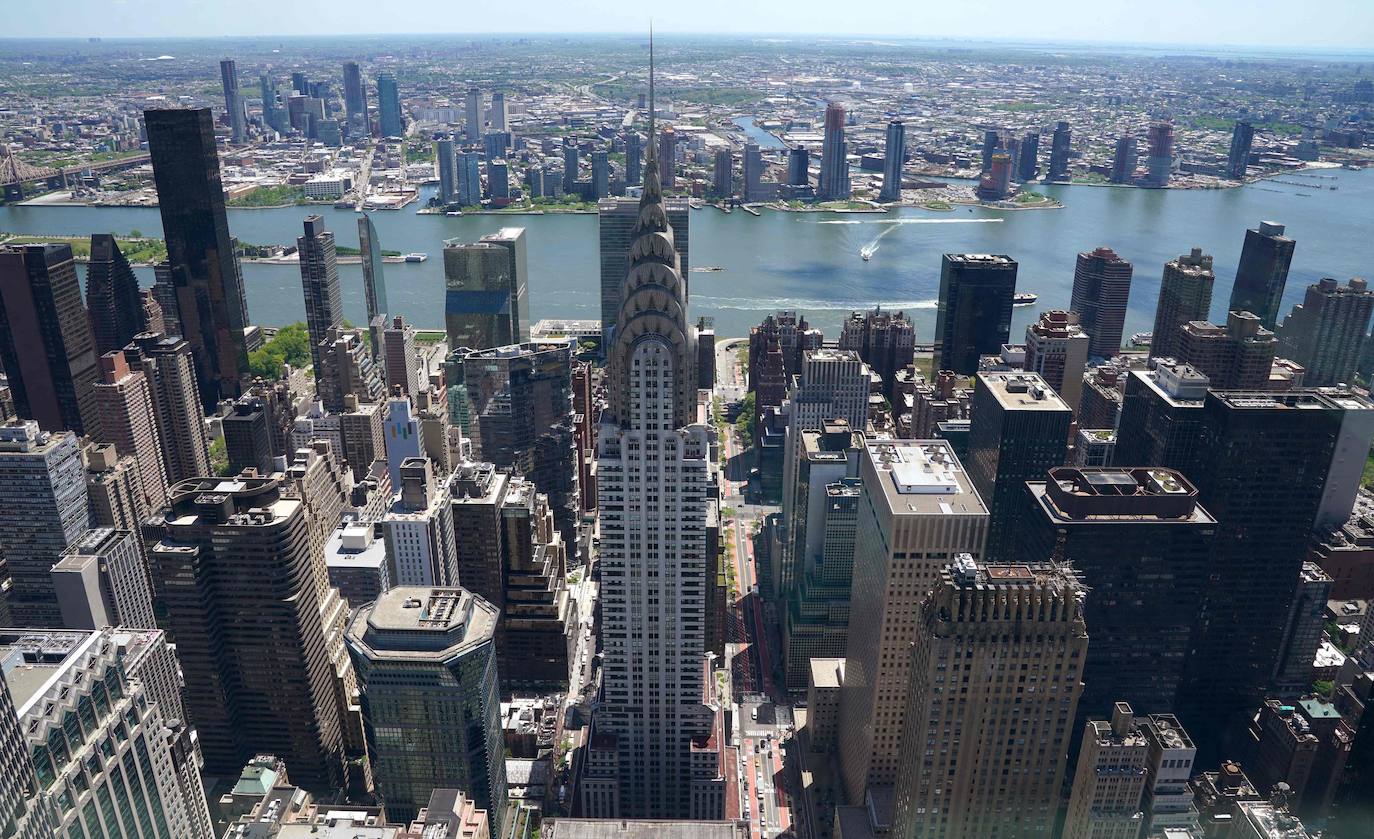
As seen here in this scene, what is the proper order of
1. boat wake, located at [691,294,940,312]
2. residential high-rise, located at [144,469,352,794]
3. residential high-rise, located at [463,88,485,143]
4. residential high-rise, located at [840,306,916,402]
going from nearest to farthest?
residential high-rise, located at [144,469,352,794]
residential high-rise, located at [840,306,916,402]
boat wake, located at [691,294,940,312]
residential high-rise, located at [463,88,485,143]

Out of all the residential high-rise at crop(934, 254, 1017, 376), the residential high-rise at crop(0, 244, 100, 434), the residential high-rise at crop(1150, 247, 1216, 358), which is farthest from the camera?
the residential high-rise at crop(934, 254, 1017, 376)

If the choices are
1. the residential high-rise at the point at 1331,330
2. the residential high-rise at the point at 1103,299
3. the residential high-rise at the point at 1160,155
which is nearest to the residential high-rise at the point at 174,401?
the residential high-rise at the point at 1103,299

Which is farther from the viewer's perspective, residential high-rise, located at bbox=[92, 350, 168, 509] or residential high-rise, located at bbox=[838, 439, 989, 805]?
residential high-rise, located at bbox=[92, 350, 168, 509]

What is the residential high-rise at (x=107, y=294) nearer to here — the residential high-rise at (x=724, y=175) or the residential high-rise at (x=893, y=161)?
the residential high-rise at (x=724, y=175)

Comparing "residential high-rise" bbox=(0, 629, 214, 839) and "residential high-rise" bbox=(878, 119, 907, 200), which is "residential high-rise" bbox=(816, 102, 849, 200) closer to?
"residential high-rise" bbox=(878, 119, 907, 200)

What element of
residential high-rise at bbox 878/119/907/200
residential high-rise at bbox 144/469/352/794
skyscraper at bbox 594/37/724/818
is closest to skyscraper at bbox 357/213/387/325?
residential high-rise at bbox 144/469/352/794

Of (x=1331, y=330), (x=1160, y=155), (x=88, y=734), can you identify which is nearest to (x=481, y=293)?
(x=88, y=734)

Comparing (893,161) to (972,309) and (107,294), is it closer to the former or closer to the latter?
(972,309)
